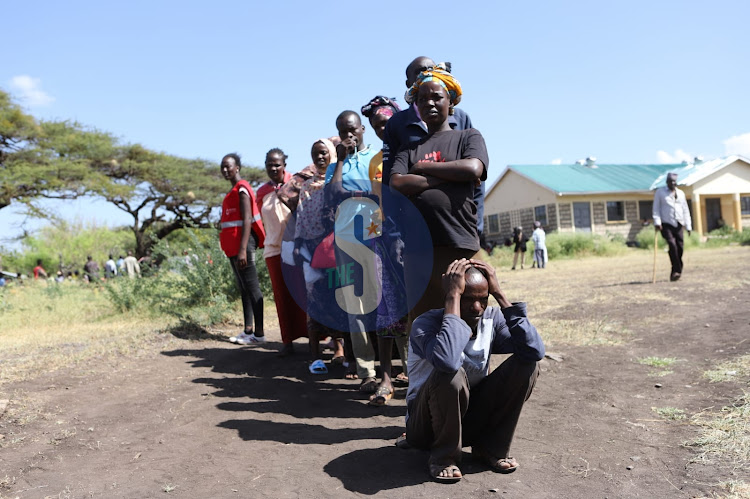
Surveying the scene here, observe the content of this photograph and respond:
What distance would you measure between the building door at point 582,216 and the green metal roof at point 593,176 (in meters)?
0.88

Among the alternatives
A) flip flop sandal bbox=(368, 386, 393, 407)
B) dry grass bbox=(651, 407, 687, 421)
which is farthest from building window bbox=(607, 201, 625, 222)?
flip flop sandal bbox=(368, 386, 393, 407)

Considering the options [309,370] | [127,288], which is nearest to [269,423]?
[309,370]

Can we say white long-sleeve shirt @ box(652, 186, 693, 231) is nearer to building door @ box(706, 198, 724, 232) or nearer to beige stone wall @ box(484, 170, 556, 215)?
beige stone wall @ box(484, 170, 556, 215)

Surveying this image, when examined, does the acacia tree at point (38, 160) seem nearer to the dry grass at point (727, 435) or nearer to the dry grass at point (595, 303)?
the dry grass at point (595, 303)

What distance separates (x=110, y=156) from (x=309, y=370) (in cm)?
2628

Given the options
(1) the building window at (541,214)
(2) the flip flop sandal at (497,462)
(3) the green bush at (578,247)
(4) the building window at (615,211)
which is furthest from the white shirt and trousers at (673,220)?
(4) the building window at (615,211)

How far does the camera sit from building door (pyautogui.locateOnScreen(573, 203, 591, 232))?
29.2 m

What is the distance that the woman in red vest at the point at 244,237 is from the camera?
6.27 meters

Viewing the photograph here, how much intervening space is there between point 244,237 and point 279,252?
1.95 ft

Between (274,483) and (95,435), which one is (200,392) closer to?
(95,435)

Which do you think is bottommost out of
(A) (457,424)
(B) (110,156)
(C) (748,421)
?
(C) (748,421)

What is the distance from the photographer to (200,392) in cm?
457

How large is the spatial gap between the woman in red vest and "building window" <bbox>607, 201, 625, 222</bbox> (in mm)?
26342

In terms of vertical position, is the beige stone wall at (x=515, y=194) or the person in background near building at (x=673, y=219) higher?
the beige stone wall at (x=515, y=194)
